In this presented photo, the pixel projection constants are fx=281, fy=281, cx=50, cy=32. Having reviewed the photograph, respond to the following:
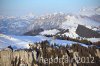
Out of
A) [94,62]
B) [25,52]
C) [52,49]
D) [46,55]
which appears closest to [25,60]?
[25,52]

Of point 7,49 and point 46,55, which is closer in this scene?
point 7,49

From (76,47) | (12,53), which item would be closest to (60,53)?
(76,47)

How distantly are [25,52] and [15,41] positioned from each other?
3.90 feet

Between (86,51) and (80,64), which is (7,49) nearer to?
(80,64)

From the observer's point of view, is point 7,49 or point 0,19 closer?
point 7,49

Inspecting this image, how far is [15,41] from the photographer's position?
1313cm

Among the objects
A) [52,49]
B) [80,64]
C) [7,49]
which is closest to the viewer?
[7,49]

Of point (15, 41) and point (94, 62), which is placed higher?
point (15, 41)

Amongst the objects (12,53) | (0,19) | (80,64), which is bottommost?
(80,64)

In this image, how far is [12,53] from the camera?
11.8 metres

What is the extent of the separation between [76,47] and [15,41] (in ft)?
10.7

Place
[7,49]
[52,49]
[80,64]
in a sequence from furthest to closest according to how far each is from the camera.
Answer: [52,49] → [80,64] → [7,49]

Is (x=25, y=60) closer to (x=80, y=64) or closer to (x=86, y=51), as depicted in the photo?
(x=80, y=64)

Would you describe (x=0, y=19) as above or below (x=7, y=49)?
above
